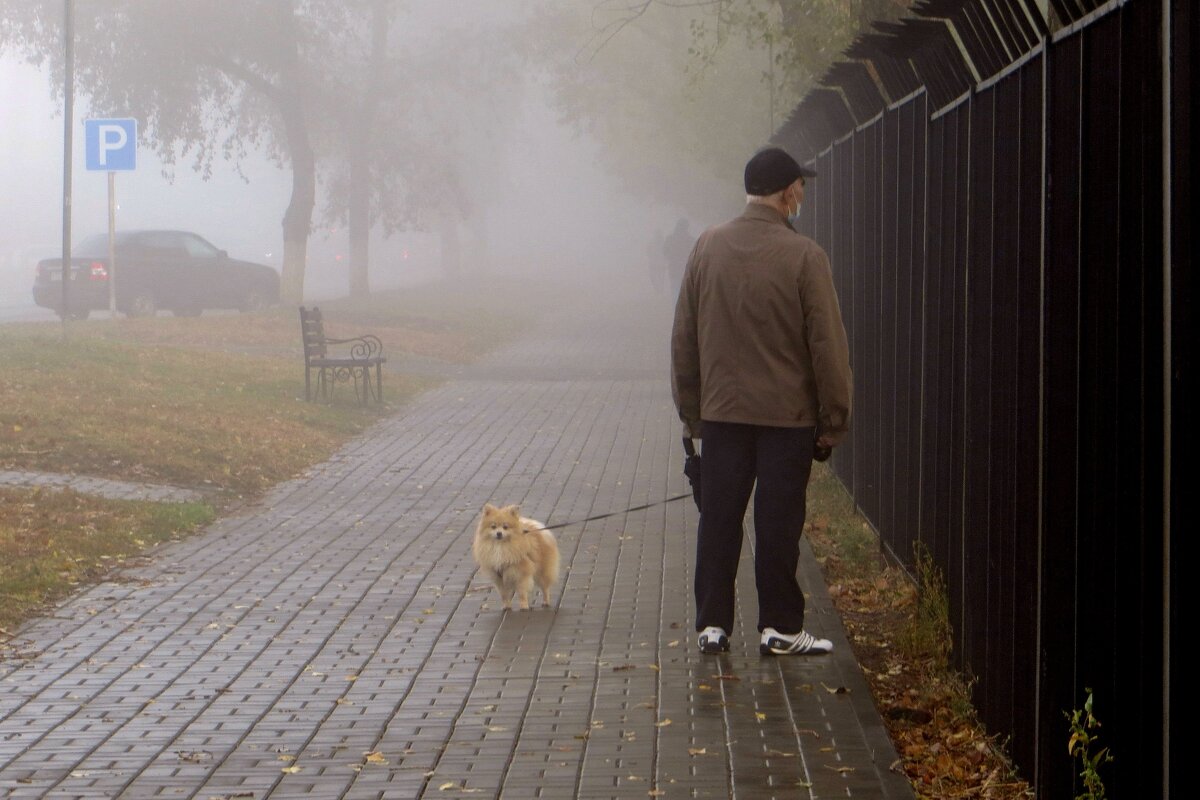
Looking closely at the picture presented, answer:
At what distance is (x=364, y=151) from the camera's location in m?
42.1

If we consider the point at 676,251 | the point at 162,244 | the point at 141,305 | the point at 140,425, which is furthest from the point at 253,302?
the point at 140,425

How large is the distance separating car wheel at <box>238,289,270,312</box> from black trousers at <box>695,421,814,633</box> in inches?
1174

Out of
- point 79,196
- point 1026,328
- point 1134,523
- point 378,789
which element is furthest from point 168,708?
point 79,196

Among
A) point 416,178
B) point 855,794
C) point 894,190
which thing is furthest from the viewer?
point 416,178

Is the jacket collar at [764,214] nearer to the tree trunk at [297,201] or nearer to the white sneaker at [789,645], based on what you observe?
the white sneaker at [789,645]

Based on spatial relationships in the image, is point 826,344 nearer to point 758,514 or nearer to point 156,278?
point 758,514

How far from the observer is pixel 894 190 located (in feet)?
28.8

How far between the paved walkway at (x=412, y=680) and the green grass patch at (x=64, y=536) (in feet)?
0.75

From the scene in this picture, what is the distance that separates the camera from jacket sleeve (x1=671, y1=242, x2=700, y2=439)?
693 cm

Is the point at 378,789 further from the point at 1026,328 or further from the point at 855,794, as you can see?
the point at 1026,328

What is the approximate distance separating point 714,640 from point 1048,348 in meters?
2.55

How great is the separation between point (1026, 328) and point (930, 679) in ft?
6.41

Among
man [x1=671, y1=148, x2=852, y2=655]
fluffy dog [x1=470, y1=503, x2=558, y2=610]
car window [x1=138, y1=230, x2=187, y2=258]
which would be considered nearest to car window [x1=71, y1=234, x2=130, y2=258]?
car window [x1=138, y1=230, x2=187, y2=258]

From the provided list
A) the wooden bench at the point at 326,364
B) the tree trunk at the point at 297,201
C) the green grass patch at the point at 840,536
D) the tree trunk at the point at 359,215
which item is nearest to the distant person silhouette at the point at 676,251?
the tree trunk at the point at 359,215
